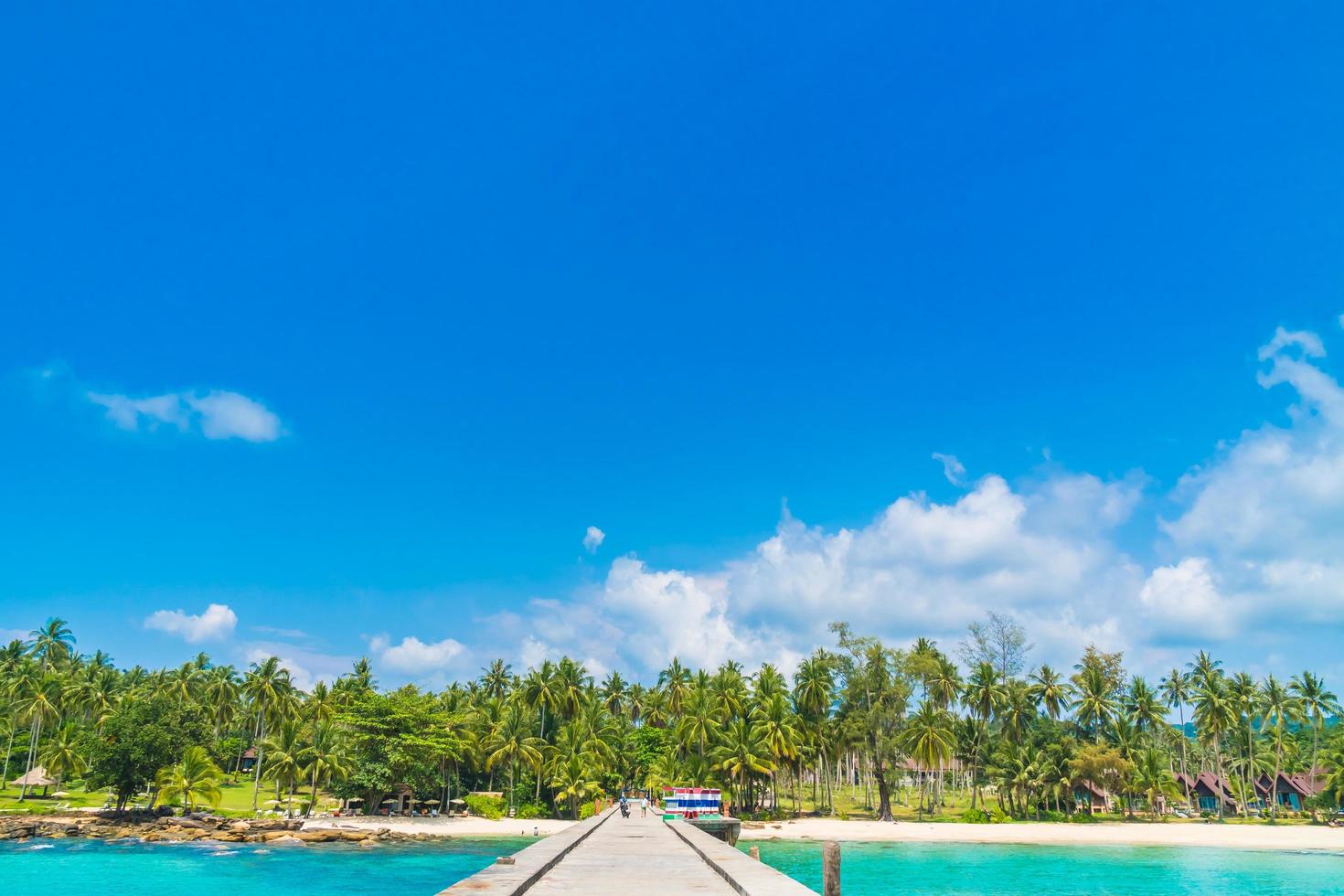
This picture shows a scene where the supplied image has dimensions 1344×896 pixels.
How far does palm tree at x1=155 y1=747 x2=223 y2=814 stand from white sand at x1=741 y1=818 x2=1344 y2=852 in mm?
36952

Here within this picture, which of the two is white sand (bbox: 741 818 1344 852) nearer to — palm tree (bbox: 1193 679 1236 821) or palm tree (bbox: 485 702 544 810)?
palm tree (bbox: 1193 679 1236 821)

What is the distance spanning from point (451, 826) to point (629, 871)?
44176 millimetres

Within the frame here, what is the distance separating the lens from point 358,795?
62406 mm

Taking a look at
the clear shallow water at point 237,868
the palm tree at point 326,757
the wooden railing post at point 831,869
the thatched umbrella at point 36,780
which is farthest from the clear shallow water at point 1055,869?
the thatched umbrella at point 36,780

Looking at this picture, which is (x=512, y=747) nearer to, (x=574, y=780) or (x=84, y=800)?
(x=574, y=780)

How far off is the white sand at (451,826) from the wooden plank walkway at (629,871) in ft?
99.8

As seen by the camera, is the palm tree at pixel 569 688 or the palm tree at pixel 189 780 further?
the palm tree at pixel 569 688

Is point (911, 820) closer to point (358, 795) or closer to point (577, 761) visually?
point (577, 761)

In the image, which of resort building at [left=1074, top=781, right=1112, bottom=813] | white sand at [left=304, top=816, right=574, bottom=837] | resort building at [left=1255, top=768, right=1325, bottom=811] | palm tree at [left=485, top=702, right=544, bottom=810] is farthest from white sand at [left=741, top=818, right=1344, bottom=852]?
palm tree at [left=485, top=702, right=544, bottom=810]

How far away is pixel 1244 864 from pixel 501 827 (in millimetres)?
43152

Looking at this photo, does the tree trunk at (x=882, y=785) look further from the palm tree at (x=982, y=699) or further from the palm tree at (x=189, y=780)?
the palm tree at (x=189, y=780)

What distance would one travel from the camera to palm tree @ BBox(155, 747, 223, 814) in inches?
2260

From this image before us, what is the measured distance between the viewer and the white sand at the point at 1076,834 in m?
54.6

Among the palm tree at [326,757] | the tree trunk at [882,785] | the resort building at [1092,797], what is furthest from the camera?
the resort building at [1092,797]
